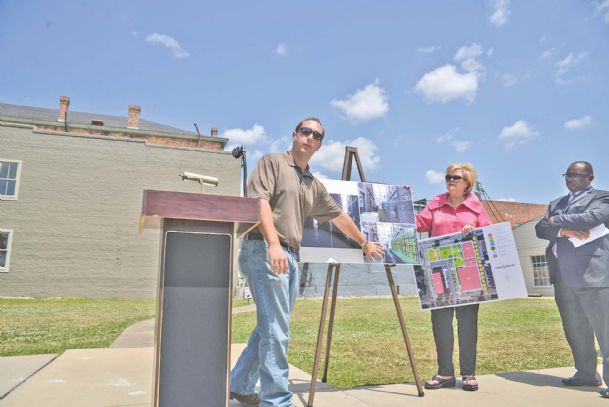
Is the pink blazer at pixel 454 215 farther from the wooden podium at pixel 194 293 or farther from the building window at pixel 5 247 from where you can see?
the building window at pixel 5 247

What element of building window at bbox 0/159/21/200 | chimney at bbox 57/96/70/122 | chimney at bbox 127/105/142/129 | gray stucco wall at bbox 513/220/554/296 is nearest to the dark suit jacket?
gray stucco wall at bbox 513/220/554/296

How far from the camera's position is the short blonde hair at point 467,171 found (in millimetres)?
3791

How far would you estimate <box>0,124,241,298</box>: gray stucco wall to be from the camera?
62.7 feet

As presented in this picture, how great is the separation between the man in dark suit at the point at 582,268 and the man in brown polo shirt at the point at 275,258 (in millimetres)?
2385

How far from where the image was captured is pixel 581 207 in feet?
12.5

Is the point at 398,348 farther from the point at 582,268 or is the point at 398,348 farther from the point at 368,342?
the point at 582,268

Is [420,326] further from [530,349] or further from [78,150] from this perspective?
[78,150]

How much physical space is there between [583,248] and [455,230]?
42.2 inches

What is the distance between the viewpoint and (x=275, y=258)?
2314 mm

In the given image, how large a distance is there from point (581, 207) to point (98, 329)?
772 cm

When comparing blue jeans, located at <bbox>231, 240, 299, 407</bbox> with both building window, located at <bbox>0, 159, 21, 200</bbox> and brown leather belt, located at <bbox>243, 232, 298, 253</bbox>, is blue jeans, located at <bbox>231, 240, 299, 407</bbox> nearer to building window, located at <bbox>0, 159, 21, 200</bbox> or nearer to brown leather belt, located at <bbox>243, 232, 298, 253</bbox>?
brown leather belt, located at <bbox>243, 232, 298, 253</bbox>

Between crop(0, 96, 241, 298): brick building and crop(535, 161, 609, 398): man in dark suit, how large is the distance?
1602cm

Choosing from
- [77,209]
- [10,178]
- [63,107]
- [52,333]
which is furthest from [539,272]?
[63,107]

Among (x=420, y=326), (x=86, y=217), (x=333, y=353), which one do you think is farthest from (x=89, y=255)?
(x=333, y=353)
